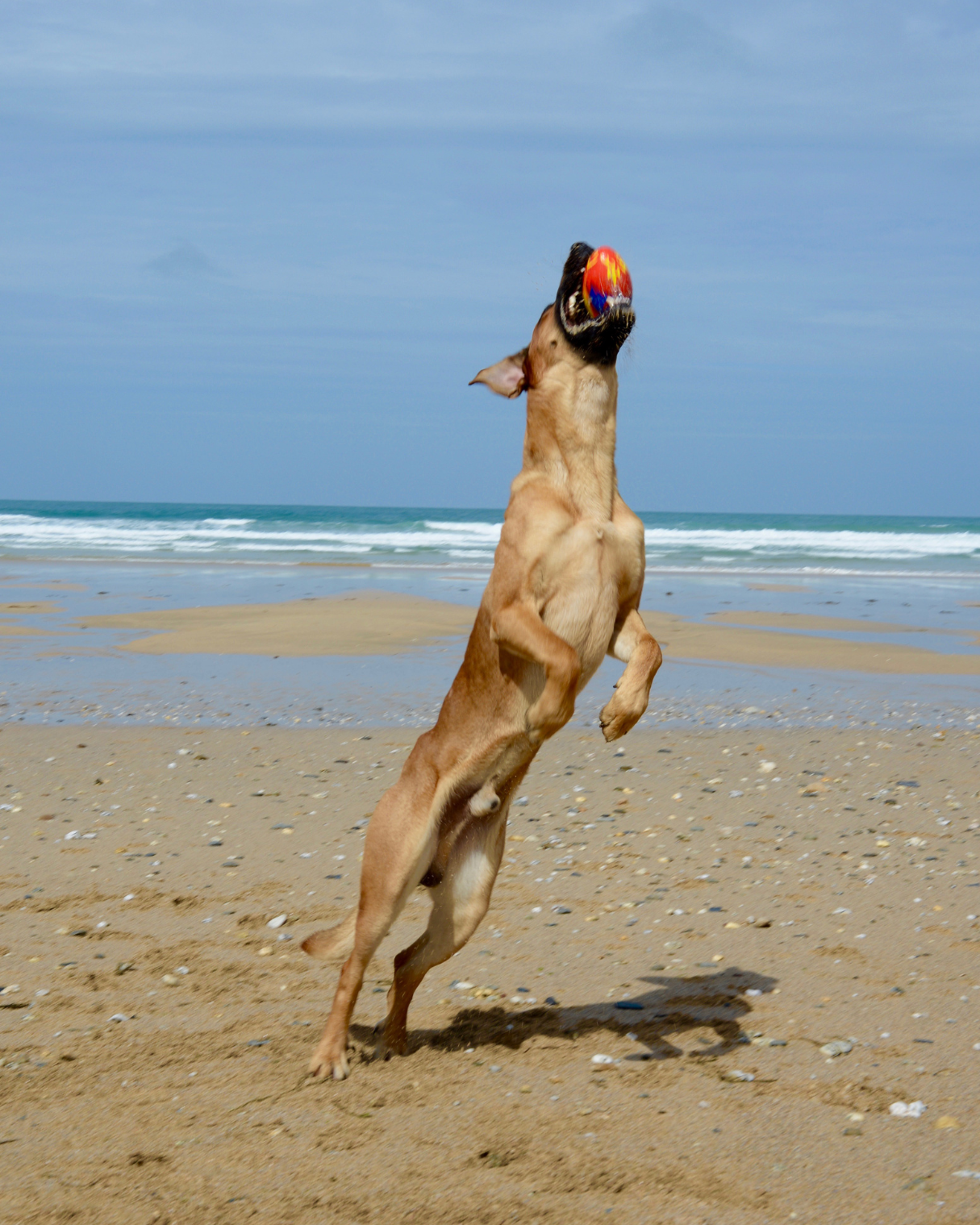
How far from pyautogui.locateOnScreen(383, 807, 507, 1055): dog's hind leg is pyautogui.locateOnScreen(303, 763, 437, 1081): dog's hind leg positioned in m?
0.19

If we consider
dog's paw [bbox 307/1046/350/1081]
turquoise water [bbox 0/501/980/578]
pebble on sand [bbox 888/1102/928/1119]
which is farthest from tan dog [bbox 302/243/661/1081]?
turquoise water [bbox 0/501/980/578]

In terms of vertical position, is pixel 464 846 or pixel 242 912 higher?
pixel 464 846

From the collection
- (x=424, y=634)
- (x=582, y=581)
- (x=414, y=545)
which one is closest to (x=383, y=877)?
(x=582, y=581)

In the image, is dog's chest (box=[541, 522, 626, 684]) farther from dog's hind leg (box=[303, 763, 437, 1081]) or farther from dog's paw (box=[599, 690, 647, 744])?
dog's hind leg (box=[303, 763, 437, 1081])

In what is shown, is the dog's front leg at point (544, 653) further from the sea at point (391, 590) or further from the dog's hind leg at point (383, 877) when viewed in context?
the sea at point (391, 590)

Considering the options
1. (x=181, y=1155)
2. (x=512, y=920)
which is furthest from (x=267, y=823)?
(x=181, y=1155)

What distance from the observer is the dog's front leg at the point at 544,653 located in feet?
12.0

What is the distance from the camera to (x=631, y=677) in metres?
3.92

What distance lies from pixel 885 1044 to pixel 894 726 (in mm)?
5567

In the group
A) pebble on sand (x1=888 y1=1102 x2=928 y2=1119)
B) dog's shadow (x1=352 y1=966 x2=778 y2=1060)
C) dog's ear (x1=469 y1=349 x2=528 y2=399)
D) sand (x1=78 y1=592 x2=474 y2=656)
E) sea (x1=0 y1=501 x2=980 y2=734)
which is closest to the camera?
pebble on sand (x1=888 y1=1102 x2=928 y2=1119)

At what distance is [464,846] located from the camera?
4066 millimetres

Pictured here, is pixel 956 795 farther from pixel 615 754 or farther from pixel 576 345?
pixel 576 345

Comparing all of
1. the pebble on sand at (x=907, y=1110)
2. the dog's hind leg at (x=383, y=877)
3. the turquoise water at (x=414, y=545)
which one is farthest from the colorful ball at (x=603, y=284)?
the turquoise water at (x=414, y=545)

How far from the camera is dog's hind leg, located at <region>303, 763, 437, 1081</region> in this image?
12.6 ft
